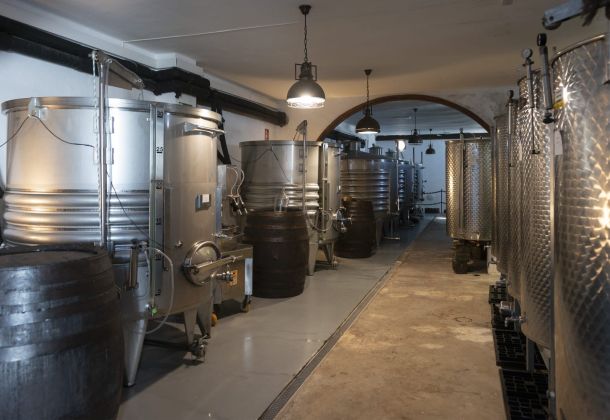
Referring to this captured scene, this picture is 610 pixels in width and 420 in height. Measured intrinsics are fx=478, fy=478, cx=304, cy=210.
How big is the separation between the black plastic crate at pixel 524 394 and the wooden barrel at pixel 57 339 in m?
2.09

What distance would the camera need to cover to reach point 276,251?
17.0 ft

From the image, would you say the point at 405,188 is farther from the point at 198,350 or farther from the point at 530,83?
the point at 530,83

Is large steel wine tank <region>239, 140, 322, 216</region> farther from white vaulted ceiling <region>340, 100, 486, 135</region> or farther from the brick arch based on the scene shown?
white vaulted ceiling <region>340, 100, 486, 135</region>

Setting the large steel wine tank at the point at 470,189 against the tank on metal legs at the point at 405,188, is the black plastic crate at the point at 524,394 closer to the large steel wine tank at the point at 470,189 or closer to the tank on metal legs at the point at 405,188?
the large steel wine tank at the point at 470,189

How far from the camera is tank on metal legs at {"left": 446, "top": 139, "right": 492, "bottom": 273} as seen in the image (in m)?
6.58

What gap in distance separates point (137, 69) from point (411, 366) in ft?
14.2

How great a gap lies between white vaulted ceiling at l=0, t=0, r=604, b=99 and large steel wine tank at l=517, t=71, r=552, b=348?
2302 mm

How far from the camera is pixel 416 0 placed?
430cm

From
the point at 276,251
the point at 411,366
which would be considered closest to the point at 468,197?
the point at 276,251

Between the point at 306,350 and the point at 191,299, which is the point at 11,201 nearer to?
the point at 191,299

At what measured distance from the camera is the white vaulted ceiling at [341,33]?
4422 millimetres

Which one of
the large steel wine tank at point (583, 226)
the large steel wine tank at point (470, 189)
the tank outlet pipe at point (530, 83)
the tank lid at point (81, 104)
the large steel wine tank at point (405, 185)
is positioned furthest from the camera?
the large steel wine tank at point (405, 185)

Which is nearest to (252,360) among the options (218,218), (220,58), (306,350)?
(306,350)

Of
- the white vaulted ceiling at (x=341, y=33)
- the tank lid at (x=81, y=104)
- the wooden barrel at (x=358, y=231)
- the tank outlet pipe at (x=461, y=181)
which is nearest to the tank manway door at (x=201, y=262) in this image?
the tank lid at (x=81, y=104)
